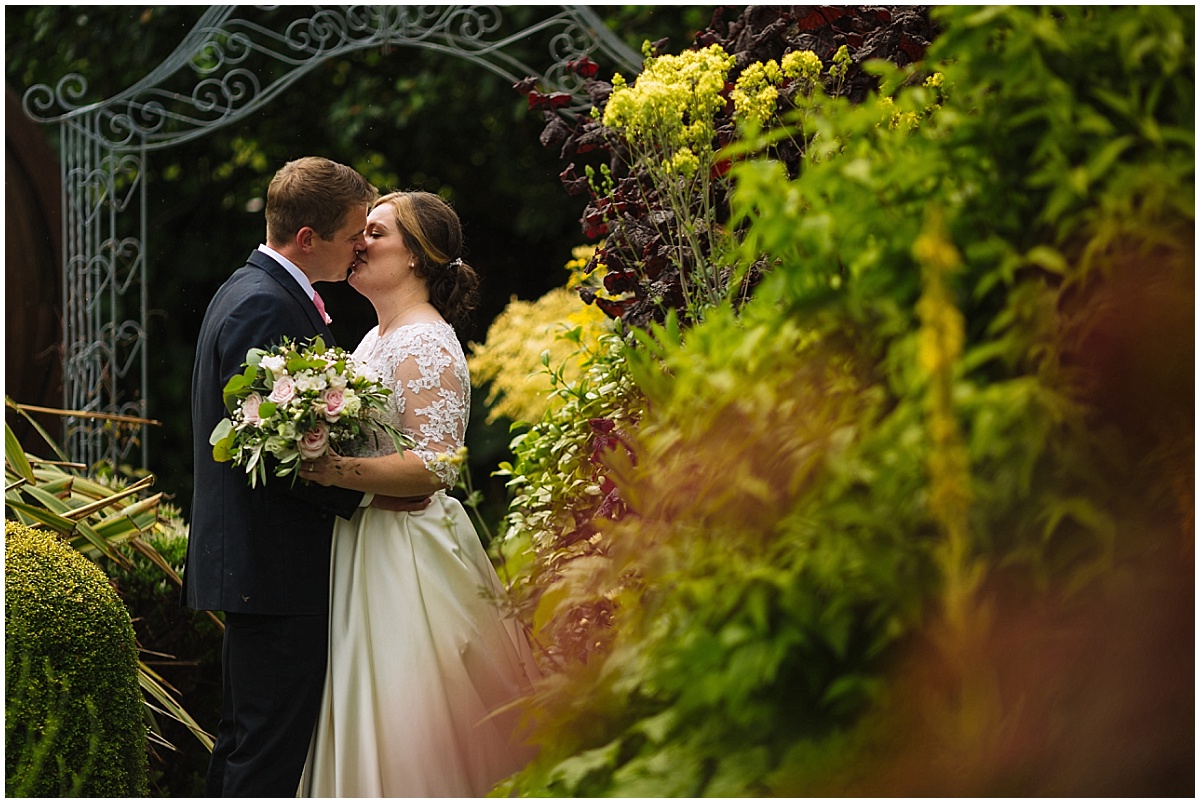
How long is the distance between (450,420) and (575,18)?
8.37 feet

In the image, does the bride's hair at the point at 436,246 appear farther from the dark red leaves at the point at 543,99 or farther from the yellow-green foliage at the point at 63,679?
the yellow-green foliage at the point at 63,679

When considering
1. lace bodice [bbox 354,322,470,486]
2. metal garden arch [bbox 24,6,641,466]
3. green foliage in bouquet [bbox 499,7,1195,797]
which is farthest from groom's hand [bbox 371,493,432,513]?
metal garden arch [bbox 24,6,641,466]

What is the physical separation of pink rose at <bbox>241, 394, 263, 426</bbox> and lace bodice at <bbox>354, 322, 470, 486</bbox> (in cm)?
32

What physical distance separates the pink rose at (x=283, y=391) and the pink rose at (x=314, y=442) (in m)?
0.09

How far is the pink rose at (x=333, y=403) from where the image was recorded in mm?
2574

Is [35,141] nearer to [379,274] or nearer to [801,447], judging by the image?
[379,274]

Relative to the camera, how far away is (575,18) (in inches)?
189

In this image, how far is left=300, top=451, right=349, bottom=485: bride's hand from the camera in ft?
8.67

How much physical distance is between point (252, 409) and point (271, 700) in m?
0.70

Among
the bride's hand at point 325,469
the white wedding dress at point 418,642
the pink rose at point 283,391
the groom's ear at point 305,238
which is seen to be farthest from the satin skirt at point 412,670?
the groom's ear at point 305,238

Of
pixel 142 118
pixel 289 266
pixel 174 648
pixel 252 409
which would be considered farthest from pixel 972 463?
pixel 142 118

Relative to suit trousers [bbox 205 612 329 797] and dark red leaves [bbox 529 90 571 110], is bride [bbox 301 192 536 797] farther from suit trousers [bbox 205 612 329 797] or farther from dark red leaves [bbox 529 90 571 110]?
dark red leaves [bbox 529 90 571 110]

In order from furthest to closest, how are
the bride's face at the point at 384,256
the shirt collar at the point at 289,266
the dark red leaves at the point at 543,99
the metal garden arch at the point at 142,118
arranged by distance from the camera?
the metal garden arch at the point at 142,118 → the dark red leaves at the point at 543,99 → the bride's face at the point at 384,256 → the shirt collar at the point at 289,266

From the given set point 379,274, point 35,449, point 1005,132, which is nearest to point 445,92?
point 35,449
